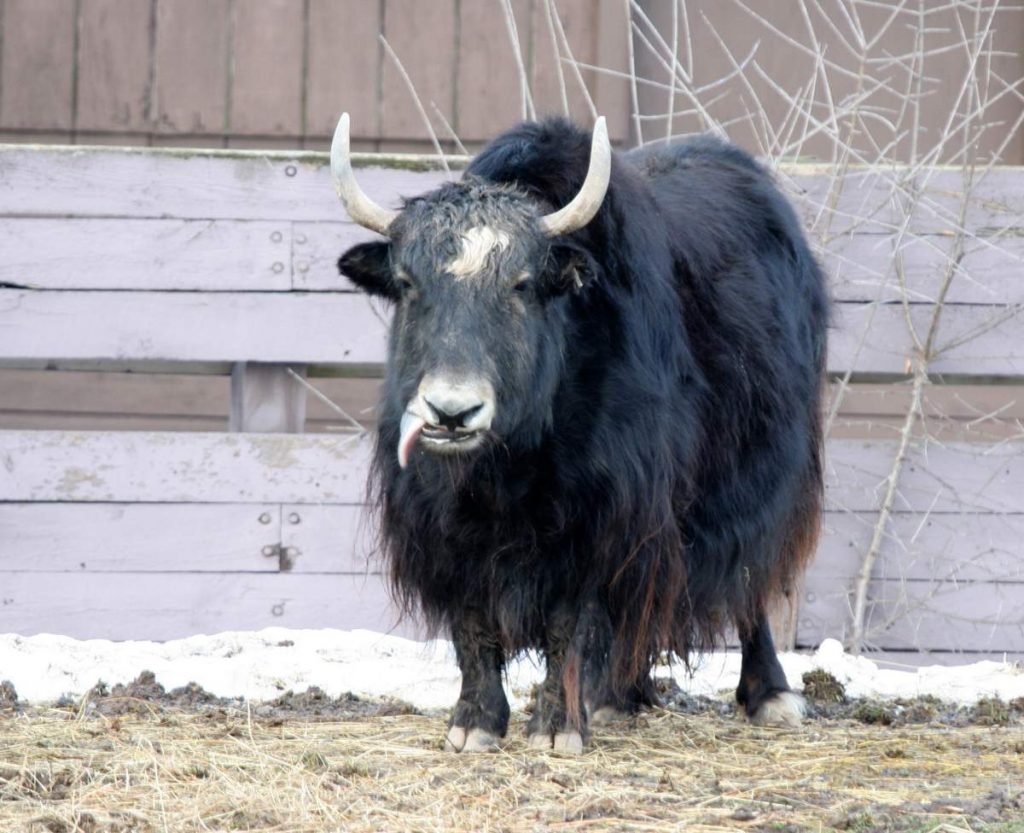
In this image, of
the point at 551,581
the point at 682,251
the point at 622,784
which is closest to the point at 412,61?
the point at 682,251

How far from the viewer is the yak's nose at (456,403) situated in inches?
172

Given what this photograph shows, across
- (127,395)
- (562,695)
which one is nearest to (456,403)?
(562,695)

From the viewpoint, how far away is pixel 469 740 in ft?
16.1

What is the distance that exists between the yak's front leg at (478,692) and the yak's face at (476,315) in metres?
0.63

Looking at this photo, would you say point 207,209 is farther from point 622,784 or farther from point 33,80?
point 622,784

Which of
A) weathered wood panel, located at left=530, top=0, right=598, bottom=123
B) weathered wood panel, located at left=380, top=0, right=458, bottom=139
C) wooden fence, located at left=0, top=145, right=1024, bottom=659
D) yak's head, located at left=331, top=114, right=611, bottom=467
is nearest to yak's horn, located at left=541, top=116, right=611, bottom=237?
yak's head, located at left=331, top=114, right=611, bottom=467

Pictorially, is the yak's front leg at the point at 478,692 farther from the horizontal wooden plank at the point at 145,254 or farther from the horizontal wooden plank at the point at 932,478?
the horizontal wooden plank at the point at 932,478

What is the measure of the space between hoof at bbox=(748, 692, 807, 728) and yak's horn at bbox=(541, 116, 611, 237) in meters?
1.82

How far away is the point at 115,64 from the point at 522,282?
4.33m

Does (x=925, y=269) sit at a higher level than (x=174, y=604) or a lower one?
higher

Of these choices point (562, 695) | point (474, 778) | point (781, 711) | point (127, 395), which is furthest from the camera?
point (127, 395)

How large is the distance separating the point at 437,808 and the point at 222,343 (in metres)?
3.53

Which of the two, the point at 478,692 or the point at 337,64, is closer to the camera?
the point at 478,692

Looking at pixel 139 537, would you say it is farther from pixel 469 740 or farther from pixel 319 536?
pixel 469 740
